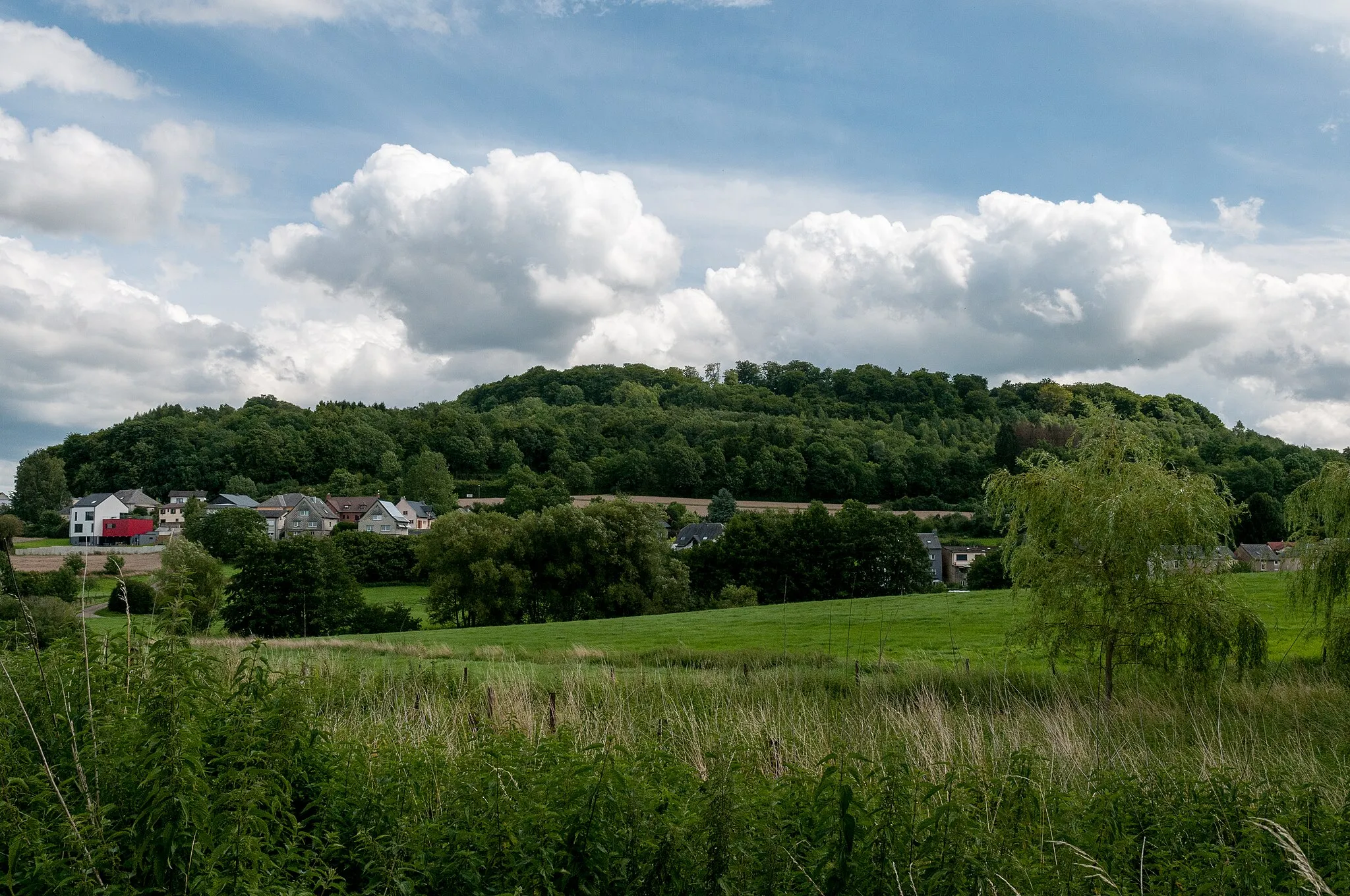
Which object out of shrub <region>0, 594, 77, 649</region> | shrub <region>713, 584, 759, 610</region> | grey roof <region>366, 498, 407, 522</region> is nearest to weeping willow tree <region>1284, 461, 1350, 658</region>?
shrub <region>0, 594, 77, 649</region>

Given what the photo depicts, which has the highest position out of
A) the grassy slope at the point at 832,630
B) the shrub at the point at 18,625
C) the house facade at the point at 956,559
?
the shrub at the point at 18,625

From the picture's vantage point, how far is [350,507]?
104m

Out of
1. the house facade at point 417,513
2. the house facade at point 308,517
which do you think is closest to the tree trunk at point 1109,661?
the house facade at point 308,517

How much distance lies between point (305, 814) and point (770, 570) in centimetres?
5657

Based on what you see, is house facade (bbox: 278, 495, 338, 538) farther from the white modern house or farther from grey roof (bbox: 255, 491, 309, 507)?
the white modern house

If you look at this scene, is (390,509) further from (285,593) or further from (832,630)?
(832,630)

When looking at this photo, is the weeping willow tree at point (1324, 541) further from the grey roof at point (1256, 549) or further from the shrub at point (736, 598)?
the grey roof at point (1256, 549)

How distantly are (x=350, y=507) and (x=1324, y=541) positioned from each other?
327ft

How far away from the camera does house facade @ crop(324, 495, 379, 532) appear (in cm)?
10225

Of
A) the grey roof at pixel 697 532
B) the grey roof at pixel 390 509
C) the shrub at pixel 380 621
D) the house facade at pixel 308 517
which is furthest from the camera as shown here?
the grey roof at pixel 390 509

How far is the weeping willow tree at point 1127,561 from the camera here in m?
14.8

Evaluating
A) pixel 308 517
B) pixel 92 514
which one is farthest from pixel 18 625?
pixel 92 514

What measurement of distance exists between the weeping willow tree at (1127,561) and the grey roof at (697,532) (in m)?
72.4

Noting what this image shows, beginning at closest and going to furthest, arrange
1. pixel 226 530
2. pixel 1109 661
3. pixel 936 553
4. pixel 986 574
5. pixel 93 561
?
1. pixel 1109 661
2. pixel 986 574
3. pixel 93 561
4. pixel 226 530
5. pixel 936 553
